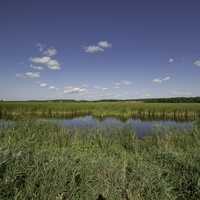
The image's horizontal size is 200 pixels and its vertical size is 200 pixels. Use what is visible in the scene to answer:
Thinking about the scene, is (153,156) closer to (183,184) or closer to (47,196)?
(183,184)

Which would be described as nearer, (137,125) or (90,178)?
(90,178)

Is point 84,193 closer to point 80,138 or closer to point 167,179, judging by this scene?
point 167,179

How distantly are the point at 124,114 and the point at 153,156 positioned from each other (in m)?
22.5

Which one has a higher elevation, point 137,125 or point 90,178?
point 90,178

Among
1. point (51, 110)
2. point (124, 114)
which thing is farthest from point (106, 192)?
point (51, 110)

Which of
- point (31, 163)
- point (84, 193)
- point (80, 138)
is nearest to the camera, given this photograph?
point (84, 193)

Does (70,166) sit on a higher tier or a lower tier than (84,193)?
higher

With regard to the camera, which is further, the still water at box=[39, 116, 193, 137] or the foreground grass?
the still water at box=[39, 116, 193, 137]

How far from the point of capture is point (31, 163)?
141 inches

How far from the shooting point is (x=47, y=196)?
2.91 meters

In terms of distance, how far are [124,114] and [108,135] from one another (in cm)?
1996

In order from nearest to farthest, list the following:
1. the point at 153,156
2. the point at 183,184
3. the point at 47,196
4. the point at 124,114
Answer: the point at 47,196 < the point at 183,184 < the point at 153,156 < the point at 124,114

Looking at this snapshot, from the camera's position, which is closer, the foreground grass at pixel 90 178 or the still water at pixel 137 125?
the foreground grass at pixel 90 178

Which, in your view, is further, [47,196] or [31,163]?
[31,163]
